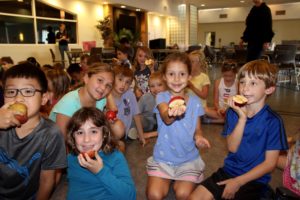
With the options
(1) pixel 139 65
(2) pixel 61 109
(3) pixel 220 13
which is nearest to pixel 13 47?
(1) pixel 139 65

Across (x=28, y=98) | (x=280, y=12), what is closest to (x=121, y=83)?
(x=28, y=98)

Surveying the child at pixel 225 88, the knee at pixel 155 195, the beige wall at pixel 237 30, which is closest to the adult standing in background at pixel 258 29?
the child at pixel 225 88

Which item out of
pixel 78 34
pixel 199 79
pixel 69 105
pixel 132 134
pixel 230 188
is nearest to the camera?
pixel 230 188

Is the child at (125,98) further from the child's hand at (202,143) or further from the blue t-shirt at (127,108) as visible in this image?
the child's hand at (202,143)

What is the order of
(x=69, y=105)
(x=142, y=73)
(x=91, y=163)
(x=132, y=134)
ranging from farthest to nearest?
(x=142, y=73) < (x=132, y=134) < (x=69, y=105) < (x=91, y=163)

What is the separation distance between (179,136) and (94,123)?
0.87 m

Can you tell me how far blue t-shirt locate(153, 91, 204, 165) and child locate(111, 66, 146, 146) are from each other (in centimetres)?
105

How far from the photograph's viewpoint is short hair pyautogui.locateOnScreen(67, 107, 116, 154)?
143 cm

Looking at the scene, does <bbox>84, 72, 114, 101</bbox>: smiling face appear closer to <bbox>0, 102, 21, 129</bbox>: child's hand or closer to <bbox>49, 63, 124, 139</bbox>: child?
<bbox>49, 63, 124, 139</bbox>: child

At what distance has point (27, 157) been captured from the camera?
60.2 inches

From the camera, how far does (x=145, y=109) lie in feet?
12.9

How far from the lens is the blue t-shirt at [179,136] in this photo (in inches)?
82.8

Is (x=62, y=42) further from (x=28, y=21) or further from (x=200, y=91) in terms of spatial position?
(x=200, y=91)

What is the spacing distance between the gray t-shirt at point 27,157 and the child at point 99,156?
0.61 feet
